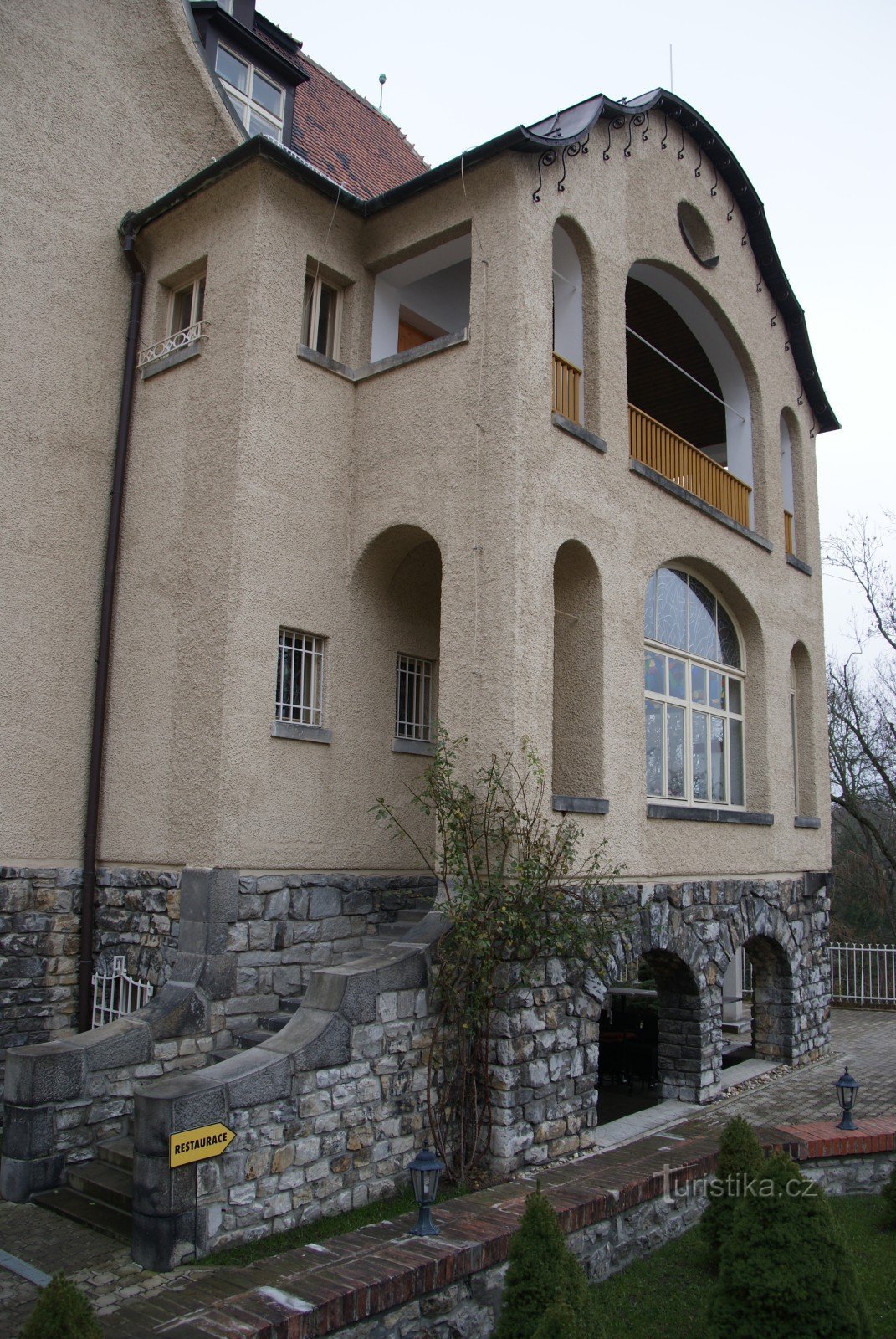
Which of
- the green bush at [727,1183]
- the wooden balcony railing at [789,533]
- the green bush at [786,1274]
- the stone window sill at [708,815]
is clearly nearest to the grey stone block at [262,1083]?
the green bush at [786,1274]

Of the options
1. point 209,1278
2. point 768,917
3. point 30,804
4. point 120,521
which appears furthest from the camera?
point 768,917

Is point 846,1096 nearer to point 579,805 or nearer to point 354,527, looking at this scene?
point 579,805

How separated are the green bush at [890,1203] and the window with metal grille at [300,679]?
19.1 ft

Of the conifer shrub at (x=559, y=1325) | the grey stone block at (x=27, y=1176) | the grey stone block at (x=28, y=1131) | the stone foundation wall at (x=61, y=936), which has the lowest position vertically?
the grey stone block at (x=27, y=1176)

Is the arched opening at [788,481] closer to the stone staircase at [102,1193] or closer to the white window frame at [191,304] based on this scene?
the white window frame at [191,304]

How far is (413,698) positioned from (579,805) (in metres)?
2.44

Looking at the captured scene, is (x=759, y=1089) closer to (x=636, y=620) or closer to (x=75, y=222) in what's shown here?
(x=636, y=620)

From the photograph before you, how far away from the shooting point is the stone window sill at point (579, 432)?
8.97 metres

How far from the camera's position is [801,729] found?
546 inches

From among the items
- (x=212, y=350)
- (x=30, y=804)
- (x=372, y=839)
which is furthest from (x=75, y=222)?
(x=372, y=839)

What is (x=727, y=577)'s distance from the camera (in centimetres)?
1173

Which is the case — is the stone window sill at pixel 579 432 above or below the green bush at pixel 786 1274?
above

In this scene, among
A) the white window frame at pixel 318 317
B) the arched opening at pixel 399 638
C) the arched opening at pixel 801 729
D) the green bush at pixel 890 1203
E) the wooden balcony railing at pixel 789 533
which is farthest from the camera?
the wooden balcony railing at pixel 789 533

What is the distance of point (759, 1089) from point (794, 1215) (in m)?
5.83
